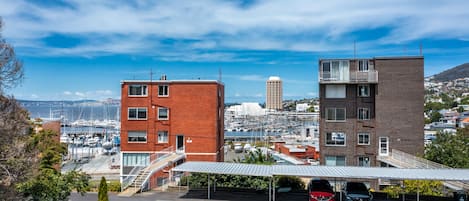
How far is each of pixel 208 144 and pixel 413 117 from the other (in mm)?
18806

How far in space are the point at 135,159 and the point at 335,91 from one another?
19750 millimetres

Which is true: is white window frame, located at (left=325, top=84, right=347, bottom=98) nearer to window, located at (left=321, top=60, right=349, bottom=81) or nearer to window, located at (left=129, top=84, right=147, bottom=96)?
window, located at (left=321, top=60, right=349, bottom=81)

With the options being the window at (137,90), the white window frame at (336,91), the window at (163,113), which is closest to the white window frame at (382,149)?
the white window frame at (336,91)

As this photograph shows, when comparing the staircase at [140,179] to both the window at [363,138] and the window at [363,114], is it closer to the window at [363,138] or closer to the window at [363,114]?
the window at [363,138]

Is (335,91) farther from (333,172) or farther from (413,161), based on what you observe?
(333,172)

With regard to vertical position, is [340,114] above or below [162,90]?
below

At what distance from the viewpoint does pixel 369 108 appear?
3791 centimetres

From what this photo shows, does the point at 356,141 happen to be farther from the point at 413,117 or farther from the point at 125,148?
the point at 125,148

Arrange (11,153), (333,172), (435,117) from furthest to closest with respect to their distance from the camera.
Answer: (435,117) < (333,172) < (11,153)

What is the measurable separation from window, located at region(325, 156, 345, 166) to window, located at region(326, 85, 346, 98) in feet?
18.7

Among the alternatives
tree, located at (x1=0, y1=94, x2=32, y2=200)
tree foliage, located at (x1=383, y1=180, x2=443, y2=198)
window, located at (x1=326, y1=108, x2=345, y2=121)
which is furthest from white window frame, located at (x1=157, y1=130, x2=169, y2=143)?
tree, located at (x1=0, y1=94, x2=32, y2=200)

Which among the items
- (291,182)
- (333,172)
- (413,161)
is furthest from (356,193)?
(413,161)

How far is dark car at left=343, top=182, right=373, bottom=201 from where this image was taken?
2302 cm

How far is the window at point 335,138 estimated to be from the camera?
38.2 metres
